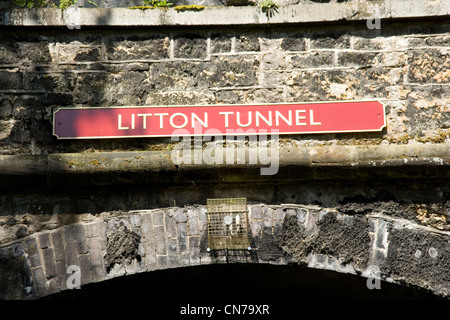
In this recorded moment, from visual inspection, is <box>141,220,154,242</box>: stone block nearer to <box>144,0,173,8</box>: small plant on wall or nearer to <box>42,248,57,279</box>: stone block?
<box>42,248,57,279</box>: stone block

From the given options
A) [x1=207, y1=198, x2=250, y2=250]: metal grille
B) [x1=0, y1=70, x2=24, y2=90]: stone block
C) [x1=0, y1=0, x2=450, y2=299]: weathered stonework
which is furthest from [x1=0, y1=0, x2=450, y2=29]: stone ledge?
[x1=207, y1=198, x2=250, y2=250]: metal grille

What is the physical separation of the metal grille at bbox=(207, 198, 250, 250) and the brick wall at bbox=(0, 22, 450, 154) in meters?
0.66

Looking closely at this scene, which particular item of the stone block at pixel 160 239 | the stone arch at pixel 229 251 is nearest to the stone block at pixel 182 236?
the stone arch at pixel 229 251

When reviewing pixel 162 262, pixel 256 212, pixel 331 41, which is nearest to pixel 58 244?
pixel 162 262

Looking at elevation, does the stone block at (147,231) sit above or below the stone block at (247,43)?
below

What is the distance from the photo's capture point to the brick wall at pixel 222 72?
4.43 m

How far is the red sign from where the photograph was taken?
14.4ft

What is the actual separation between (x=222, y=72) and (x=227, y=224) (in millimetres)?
1187

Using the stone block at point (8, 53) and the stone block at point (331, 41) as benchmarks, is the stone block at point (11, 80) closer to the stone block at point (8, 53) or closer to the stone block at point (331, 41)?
the stone block at point (8, 53)

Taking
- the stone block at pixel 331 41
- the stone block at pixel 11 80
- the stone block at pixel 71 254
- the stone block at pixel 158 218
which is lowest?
the stone block at pixel 71 254

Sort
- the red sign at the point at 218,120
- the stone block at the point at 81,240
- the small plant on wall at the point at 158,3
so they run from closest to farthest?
the stone block at the point at 81,240, the red sign at the point at 218,120, the small plant on wall at the point at 158,3

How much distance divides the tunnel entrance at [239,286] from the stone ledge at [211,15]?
1.89 m

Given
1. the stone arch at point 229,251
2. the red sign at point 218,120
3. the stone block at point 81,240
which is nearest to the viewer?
the stone arch at point 229,251

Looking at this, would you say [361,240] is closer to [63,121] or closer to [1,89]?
[63,121]
